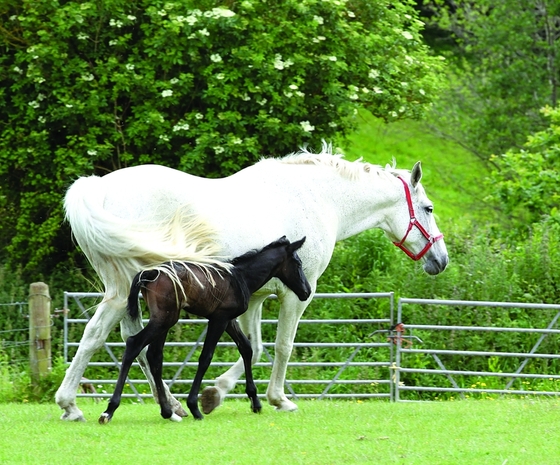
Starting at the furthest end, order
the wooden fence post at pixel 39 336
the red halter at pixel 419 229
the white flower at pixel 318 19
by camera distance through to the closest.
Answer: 1. the white flower at pixel 318 19
2. the wooden fence post at pixel 39 336
3. the red halter at pixel 419 229

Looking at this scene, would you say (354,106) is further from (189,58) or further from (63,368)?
(63,368)

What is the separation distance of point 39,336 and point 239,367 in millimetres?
2827

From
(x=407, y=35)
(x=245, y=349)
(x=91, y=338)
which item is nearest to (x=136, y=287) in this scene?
(x=91, y=338)

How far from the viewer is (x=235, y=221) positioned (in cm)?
779

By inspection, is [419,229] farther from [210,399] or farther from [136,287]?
[136,287]

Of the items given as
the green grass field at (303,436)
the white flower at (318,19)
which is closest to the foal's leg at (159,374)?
the green grass field at (303,436)

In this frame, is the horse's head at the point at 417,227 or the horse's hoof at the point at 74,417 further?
the horse's head at the point at 417,227

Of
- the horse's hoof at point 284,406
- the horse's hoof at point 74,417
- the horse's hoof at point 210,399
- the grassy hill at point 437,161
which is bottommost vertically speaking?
the grassy hill at point 437,161

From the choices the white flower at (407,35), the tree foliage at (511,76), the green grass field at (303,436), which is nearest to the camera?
the green grass field at (303,436)

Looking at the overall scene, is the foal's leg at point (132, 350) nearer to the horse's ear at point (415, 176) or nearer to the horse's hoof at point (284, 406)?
the horse's hoof at point (284, 406)

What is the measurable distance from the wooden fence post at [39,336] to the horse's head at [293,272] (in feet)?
10.9

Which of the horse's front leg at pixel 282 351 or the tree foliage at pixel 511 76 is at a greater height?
the horse's front leg at pixel 282 351

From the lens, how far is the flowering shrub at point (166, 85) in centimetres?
1254

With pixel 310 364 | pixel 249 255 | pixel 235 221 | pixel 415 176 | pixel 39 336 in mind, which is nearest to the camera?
pixel 249 255
